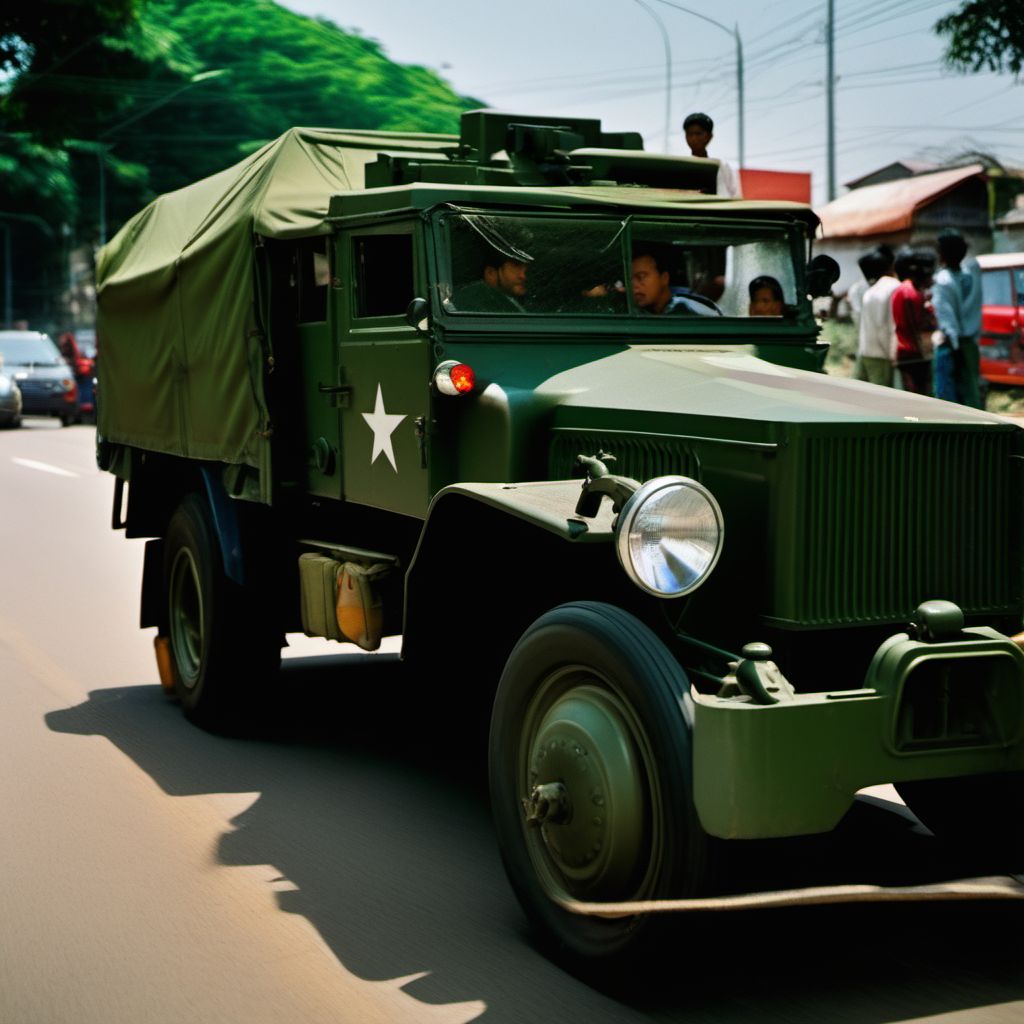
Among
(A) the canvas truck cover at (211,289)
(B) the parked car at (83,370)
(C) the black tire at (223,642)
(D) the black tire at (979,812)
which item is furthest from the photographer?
(B) the parked car at (83,370)

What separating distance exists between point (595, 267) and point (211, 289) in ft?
7.29

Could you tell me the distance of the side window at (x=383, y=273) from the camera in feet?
19.5

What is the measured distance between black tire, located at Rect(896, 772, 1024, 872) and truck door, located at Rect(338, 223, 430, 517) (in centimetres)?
192

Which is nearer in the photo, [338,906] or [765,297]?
[338,906]

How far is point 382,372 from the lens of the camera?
239 inches

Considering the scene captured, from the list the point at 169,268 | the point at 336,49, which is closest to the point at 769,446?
the point at 169,268

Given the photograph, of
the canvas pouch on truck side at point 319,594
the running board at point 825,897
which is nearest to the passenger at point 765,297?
the canvas pouch on truck side at point 319,594

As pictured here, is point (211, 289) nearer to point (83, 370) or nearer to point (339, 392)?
point (339, 392)

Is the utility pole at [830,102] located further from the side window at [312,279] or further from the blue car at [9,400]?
the side window at [312,279]

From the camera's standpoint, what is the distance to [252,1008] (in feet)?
13.9

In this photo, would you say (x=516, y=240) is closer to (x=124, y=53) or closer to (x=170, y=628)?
(x=170, y=628)

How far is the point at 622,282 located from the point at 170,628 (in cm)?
323

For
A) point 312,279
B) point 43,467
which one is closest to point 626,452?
point 312,279

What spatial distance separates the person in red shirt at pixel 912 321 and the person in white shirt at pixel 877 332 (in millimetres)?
62
